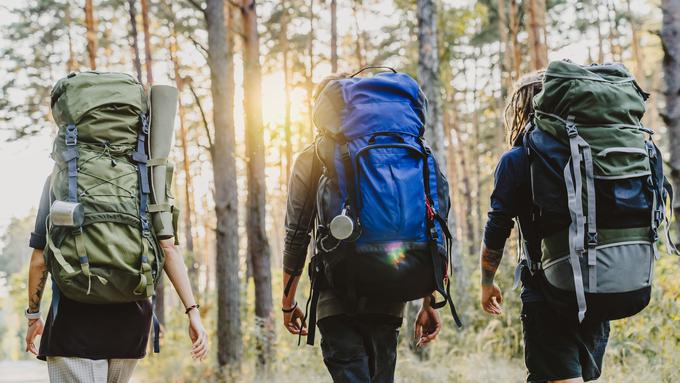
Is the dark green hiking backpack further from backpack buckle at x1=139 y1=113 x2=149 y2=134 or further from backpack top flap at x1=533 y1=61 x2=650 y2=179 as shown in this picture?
backpack buckle at x1=139 y1=113 x2=149 y2=134

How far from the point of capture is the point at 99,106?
2941mm

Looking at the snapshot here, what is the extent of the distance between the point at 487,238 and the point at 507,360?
5.24 meters

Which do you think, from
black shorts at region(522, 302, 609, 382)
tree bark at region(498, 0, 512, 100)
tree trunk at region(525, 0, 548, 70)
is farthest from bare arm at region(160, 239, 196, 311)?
tree bark at region(498, 0, 512, 100)

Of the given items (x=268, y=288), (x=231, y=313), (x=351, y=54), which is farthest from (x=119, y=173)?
(x=351, y=54)

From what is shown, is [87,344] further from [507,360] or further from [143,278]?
[507,360]

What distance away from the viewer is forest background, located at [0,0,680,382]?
743 cm

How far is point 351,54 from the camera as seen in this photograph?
89.1 feet

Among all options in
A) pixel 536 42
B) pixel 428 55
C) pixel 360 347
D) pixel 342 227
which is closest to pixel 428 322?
pixel 360 347

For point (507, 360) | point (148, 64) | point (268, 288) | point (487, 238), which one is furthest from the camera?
point (148, 64)

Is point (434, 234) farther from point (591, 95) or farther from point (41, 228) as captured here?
point (41, 228)

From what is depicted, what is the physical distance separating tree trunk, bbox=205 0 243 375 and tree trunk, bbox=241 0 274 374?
0.60 metres

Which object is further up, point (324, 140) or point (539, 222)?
point (324, 140)

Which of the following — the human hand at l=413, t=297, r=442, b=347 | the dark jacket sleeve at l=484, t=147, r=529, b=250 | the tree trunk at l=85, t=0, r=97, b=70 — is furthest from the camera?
the tree trunk at l=85, t=0, r=97, b=70

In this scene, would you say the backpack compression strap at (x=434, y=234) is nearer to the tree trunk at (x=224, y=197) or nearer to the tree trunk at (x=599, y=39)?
the tree trunk at (x=224, y=197)
